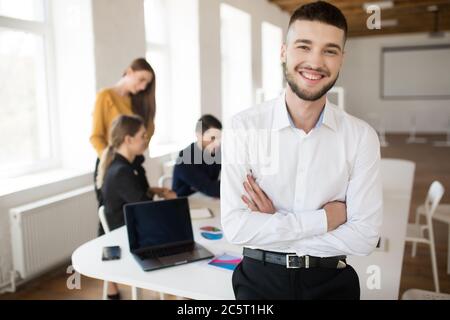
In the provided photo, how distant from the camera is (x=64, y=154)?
1.59 m

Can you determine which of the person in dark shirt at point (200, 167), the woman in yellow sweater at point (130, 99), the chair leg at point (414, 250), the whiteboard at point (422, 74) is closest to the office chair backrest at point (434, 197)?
the chair leg at point (414, 250)

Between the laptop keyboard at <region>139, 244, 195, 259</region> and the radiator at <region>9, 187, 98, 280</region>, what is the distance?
38 cm

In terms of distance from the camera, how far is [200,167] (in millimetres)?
2242

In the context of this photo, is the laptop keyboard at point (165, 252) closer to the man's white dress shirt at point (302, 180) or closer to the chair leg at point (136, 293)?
the chair leg at point (136, 293)

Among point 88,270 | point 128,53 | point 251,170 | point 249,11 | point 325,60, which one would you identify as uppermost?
point 249,11

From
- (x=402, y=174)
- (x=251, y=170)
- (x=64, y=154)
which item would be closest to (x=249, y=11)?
(x=251, y=170)

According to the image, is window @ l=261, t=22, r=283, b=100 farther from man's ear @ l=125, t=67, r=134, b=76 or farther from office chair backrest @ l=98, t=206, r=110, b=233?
office chair backrest @ l=98, t=206, r=110, b=233

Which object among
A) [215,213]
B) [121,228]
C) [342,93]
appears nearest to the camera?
[342,93]

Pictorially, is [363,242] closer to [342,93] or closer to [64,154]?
[342,93]

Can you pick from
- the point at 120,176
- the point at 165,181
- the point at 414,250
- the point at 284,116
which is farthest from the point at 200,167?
the point at 414,250

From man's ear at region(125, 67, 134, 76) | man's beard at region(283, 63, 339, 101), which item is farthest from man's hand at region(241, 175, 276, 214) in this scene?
man's ear at region(125, 67, 134, 76)

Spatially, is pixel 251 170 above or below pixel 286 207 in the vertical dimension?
above

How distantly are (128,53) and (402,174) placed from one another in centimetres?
238

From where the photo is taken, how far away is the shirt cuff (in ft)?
3.54
